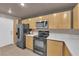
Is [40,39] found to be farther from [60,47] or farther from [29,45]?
[60,47]

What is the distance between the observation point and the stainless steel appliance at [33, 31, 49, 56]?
11.2 feet

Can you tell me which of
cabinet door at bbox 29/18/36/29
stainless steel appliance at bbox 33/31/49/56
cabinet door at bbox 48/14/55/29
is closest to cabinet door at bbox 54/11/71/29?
cabinet door at bbox 48/14/55/29

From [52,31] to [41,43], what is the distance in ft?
1.69

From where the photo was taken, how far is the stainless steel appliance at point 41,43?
3.41 m

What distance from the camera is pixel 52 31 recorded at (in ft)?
12.1

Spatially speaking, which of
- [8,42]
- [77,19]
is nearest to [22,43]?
[8,42]

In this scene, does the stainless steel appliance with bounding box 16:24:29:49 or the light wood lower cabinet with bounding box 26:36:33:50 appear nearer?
the light wood lower cabinet with bounding box 26:36:33:50

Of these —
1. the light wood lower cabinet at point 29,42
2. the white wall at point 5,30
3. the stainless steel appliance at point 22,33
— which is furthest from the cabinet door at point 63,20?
the stainless steel appliance at point 22,33

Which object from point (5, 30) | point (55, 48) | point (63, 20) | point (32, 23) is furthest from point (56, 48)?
point (32, 23)

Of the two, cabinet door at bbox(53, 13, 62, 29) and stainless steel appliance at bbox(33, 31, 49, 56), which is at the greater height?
cabinet door at bbox(53, 13, 62, 29)

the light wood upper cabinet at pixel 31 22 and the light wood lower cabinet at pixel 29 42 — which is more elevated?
the light wood upper cabinet at pixel 31 22

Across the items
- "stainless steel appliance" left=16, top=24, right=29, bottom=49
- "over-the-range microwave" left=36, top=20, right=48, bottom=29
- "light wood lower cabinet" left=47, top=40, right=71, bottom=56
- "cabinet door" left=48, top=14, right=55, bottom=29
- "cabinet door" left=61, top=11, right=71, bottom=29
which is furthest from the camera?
"stainless steel appliance" left=16, top=24, right=29, bottom=49

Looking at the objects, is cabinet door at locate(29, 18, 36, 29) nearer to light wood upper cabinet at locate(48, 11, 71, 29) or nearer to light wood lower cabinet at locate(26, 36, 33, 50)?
light wood lower cabinet at locate(26, 36, 33, 50)

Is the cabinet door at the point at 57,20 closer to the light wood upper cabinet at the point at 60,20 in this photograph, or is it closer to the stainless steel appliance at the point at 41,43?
the light wood upper cabinet at the point at 60,20
